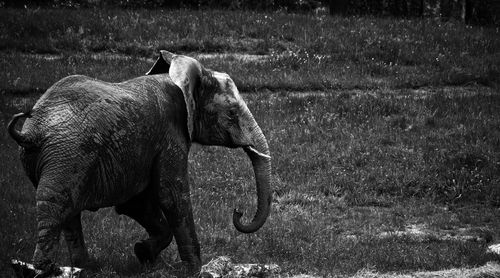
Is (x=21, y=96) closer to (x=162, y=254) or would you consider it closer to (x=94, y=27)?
Answer: (x=94, y=27)

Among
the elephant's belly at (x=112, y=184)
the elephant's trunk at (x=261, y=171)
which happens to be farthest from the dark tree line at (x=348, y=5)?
the elephant's belly at (x=112, y=184)

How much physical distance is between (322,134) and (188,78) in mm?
7077

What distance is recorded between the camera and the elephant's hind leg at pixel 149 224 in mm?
8766

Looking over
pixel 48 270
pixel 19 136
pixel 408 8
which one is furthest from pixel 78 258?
pixel 408 8

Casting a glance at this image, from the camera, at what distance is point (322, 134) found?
1518cm

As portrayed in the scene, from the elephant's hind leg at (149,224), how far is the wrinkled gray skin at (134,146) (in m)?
0.01

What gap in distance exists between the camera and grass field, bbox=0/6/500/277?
10328 millimetres

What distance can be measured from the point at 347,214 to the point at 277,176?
1.52 m

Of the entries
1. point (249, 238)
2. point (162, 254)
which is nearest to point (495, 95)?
point (249, 238)

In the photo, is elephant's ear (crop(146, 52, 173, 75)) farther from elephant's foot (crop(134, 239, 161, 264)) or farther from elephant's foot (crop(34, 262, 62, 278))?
elephant's foot (crop(34, 262, 62, 278))

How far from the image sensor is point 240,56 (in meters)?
19.4

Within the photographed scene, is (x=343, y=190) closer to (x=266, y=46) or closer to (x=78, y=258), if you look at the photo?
(x=78, y=258)

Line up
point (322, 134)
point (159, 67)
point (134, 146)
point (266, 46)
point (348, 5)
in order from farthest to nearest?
point (348, 5) → point (266, 46) → point (322, 134) → point (159, 67) → point (134, 146)

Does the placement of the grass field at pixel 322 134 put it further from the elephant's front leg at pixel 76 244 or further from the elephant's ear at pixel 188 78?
the elephant's ear at pixel 188 78
